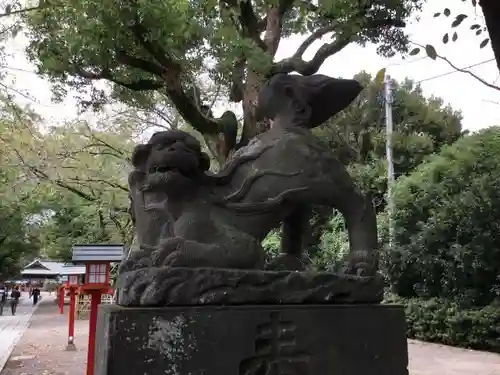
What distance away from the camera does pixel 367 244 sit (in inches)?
126

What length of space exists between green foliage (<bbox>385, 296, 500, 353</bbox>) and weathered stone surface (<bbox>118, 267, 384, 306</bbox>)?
9437mm

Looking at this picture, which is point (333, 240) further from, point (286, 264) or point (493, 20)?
point (286, 264)

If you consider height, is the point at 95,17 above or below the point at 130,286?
above

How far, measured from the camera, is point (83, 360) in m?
12.0

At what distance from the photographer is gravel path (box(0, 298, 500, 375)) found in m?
9.51

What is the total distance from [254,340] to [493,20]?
307 centimetres

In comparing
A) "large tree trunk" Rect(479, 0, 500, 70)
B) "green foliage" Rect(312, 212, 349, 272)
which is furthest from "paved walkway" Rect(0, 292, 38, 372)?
"large tree trunk" Rect(479, 0, 500, 70)

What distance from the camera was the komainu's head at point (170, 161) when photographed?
9.60ft

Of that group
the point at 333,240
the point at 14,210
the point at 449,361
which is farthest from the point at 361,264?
the point at 14,210

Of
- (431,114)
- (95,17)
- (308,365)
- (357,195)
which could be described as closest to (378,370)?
(308,365)

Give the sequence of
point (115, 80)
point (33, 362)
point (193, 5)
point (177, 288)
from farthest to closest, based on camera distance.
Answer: point (33, 362) → point (115, 80) → point (193, 5) → point (177, 288)

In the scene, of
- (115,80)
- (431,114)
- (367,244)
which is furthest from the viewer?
(431,114)

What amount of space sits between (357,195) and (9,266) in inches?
1677

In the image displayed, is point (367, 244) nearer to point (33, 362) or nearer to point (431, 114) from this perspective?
point (33, 362)
